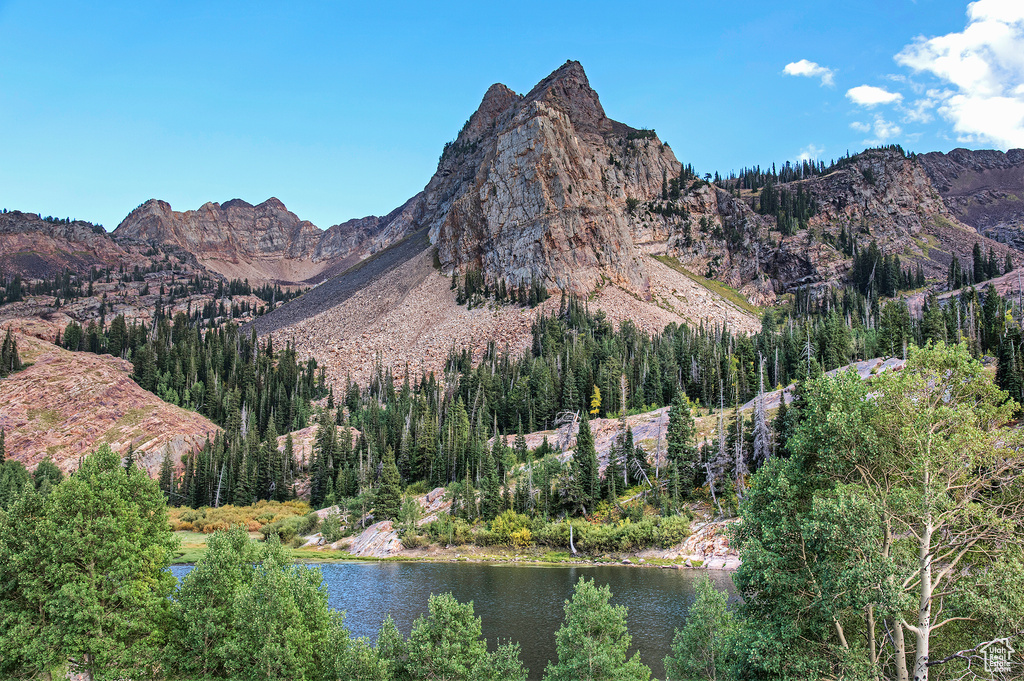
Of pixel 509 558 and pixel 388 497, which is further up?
pixel 388 497

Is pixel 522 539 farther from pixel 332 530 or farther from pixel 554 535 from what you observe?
pixel 332 530

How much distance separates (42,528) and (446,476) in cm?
→ 8179

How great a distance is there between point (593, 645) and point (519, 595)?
32595 millimetres

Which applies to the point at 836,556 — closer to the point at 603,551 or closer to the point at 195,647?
the point at 195,647

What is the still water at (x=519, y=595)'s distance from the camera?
40.8 m

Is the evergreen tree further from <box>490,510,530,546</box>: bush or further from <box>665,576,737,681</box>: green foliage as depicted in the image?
<box>665,576,737,681</box>: green foliage

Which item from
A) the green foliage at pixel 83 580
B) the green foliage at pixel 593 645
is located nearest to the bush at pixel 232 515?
the green foliage at pixel 83 580

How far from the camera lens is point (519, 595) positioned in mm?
54594

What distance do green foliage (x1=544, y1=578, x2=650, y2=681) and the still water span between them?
10585 mm

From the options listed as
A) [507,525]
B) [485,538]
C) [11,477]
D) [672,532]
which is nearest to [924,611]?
[672,532]

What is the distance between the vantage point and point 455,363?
526ft

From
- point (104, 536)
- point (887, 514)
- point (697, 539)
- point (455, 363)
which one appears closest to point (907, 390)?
point (887, 514)

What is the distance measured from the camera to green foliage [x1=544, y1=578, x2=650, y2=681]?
23859 mm

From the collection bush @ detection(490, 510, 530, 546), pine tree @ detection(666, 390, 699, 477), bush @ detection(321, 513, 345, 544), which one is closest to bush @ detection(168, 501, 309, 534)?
bush @ detection(321, 513, 345, 544)
